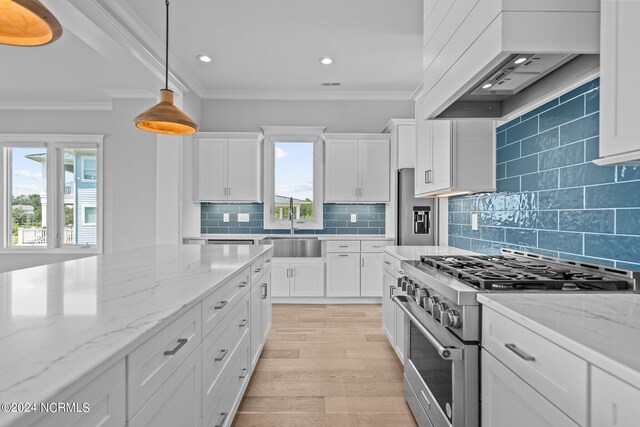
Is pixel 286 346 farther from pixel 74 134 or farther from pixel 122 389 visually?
pixel 74 134

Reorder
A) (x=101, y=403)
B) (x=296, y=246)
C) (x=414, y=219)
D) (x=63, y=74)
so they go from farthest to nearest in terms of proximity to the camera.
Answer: (x=296, y=246) → (x=63, y=74) → (x=414, y=219) → (x=101, y=403)

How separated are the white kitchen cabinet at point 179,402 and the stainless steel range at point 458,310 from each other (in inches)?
36.2

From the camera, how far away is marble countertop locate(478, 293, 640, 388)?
72 centimetres

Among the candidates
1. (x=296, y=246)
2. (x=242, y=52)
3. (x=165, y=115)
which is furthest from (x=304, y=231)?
(x=165, y=115)

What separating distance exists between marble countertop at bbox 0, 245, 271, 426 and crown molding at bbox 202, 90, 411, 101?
3698 millimetres

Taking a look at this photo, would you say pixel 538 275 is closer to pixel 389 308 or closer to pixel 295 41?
pixel 389 308

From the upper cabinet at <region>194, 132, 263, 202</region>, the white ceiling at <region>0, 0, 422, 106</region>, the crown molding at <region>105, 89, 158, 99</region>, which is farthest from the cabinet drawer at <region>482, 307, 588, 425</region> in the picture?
the crown molding at <region>105, 89, 158, 99</region>

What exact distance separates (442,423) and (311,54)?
3598mm

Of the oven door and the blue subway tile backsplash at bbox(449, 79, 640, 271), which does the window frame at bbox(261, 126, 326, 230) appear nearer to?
the blue subway tile backsplash at bbox(449, 79, 640, 271)

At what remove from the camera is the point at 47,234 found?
211 inches

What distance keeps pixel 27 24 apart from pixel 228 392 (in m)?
1.73

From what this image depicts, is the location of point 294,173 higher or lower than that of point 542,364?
higher

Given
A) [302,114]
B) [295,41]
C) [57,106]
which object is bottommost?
[302,114]

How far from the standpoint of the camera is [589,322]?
3.03 ft
